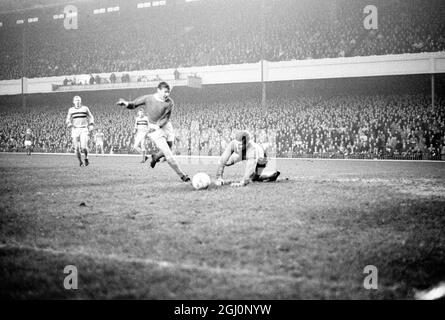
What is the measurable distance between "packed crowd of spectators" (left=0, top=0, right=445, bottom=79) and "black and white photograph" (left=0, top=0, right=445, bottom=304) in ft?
0.60

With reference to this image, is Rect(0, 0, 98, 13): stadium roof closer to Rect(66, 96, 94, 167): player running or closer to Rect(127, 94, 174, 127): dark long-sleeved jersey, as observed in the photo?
Rect(66, 96, 94, 167): player running

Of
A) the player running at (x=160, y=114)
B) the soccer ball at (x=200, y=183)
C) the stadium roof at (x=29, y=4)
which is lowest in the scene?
the soccer ball at (x=200, y=183)

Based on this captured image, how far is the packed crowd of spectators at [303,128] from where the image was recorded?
20.8 metres

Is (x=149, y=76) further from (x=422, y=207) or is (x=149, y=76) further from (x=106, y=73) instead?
(x=422, y=207)

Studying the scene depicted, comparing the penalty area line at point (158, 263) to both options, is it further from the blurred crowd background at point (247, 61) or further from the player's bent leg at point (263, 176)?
the blurred crowd background at point (247, 61)

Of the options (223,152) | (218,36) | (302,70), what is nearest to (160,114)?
(223,152)

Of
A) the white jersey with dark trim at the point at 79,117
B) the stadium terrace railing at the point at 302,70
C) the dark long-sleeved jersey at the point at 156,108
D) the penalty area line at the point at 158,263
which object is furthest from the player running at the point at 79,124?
the stadium terrace railing at the point at 302,70

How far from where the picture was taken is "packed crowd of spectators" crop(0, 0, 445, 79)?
29.2m

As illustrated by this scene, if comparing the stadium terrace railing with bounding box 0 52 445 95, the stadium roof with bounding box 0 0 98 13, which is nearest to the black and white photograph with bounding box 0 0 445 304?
the stadium terrace railing with bounding box 0 52 445 95

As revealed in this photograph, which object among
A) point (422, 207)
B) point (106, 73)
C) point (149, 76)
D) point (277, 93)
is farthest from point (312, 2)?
point (422, 207)

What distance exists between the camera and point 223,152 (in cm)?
1268

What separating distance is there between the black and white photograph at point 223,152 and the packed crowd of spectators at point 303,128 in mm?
130

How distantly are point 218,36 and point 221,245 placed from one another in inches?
1416

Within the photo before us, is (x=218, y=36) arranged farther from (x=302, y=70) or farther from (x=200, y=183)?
(x=200, y=183)
